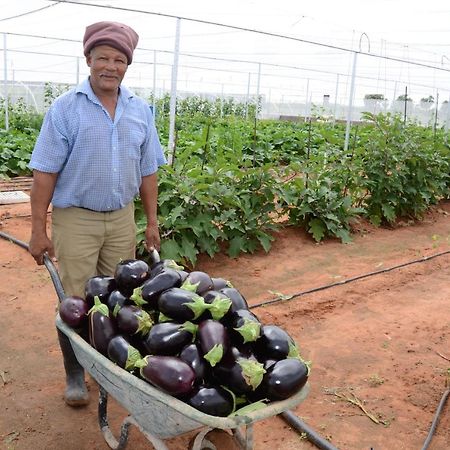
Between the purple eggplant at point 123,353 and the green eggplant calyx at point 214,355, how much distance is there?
0.26 metres

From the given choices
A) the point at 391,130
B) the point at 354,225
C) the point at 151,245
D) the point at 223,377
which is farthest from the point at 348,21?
the point at 223,377

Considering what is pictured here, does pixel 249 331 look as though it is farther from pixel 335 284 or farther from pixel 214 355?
pixel 335 284

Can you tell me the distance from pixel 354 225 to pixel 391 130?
133 cm

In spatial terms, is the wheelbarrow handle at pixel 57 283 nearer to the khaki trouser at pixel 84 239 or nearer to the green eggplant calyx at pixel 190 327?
the khaki trouser at pixel 84 239

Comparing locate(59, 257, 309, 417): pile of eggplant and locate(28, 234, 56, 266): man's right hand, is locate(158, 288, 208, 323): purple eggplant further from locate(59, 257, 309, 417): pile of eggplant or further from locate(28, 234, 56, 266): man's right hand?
locate(28, 234, 56, 266): man's right hand

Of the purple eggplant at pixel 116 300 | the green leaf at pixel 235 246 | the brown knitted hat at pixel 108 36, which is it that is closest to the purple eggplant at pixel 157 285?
the purple eggplant at pixel 116 300

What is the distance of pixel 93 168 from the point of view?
8.29 feet

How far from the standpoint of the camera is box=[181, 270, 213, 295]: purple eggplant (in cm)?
205

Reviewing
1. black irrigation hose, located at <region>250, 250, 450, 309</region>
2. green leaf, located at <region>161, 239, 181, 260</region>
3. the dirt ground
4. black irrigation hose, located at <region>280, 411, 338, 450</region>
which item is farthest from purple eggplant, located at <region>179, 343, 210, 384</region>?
green leaf, located at <region>161, 239, 181, 260</region>

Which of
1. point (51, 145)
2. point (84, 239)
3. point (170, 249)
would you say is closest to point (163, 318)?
point (84, 239)

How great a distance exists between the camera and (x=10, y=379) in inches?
122

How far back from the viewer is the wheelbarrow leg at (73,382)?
109 inches

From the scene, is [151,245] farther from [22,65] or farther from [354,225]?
[22,65]

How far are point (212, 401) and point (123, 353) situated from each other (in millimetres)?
362
